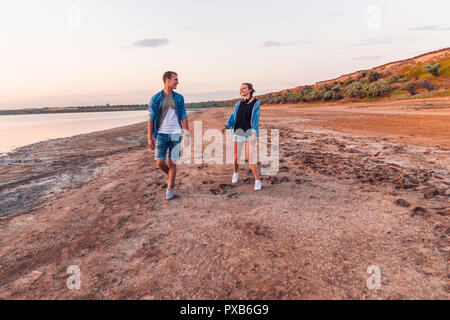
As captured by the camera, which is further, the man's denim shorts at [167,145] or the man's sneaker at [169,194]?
the man's sneaker at [169,194]

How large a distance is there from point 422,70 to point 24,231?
190 ft

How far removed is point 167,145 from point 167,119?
458 millimetres

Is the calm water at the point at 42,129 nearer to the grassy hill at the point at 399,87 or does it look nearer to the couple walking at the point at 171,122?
the couple walking at the point at 171,122

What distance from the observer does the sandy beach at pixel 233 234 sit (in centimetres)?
222

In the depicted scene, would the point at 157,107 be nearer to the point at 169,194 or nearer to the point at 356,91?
the point at 169,194

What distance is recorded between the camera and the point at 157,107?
4148 mm

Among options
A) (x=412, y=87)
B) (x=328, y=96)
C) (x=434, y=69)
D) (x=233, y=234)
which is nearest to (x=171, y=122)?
(x=233, y=234)

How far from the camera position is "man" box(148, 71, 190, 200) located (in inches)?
162

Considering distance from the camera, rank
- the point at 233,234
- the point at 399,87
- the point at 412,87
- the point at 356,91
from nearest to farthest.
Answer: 1. the point at 233,234
2. the point at 412,87
3. the point at 399,87
4. the point at 356,91

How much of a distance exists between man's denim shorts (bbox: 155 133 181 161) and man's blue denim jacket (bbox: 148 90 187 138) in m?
0.16

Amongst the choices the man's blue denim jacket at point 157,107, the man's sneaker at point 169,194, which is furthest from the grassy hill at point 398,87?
the man's sneaker at point 169,194

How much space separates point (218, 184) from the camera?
17.0 ft

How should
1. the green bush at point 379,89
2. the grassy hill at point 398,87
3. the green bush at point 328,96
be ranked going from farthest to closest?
the green bush at point 328,96
the green bush at point 379,89
the grassy hill at point 398,87

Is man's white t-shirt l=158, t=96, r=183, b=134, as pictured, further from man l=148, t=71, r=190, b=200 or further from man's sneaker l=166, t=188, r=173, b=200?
man's sneaker l=166, t=188, r=173, b=200
